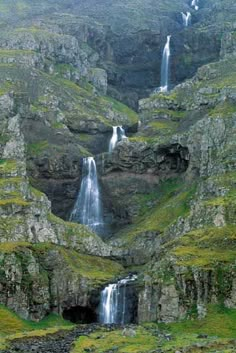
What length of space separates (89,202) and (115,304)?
5719cm

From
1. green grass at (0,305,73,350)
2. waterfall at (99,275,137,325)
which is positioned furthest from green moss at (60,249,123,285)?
green grass at (0,305,73,350)

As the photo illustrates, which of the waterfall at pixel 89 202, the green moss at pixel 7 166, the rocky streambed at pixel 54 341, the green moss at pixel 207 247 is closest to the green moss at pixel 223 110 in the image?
the waterfall at pixel 89 202

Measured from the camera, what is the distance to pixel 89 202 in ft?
633

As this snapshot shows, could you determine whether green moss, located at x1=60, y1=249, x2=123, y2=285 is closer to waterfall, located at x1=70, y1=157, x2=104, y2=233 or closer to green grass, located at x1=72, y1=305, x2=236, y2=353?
green grass, located at x1=72, y1=305, x2=236, y2=353

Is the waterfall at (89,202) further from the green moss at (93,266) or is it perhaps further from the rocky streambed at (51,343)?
the rocky streambed at (51,343)

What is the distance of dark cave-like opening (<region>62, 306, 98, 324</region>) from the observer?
145375mm

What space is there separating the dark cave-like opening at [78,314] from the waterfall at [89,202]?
42.1m

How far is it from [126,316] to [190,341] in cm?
3583

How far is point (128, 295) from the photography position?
140625 millimetres

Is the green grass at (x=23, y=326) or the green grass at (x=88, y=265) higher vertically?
the green grass at (x=88, y=265)

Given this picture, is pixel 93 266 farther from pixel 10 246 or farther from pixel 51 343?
pixel 51 343

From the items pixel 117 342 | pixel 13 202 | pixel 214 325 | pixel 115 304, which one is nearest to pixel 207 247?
pixel 214 325

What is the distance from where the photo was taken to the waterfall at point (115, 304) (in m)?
138

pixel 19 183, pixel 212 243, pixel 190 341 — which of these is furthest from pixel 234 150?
pixel 190 341
